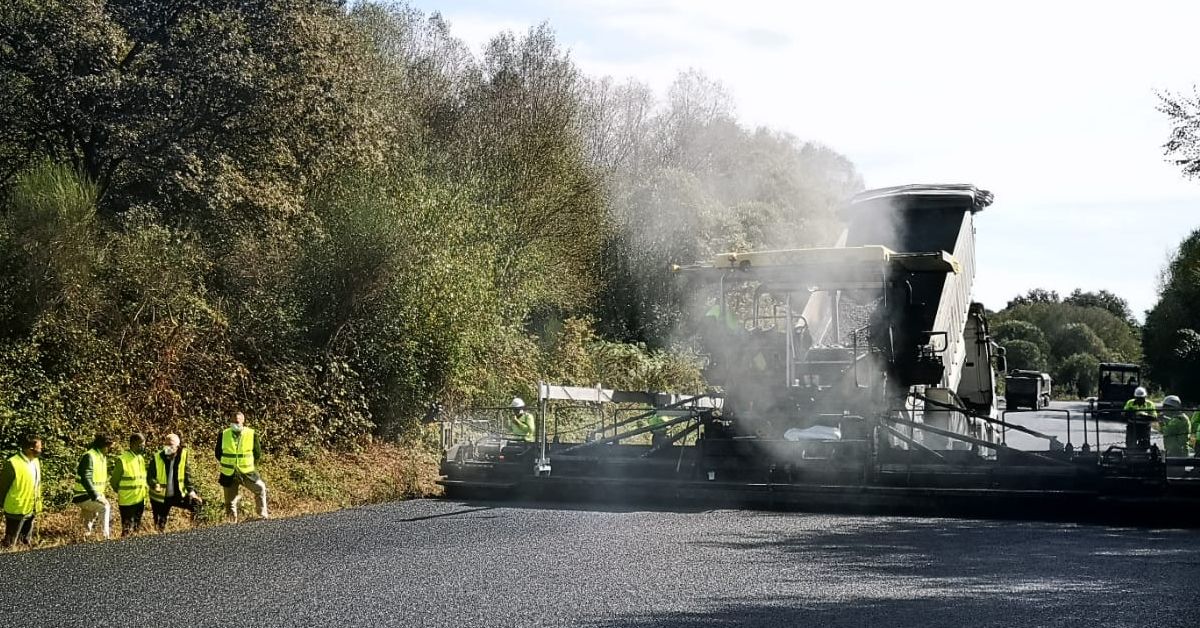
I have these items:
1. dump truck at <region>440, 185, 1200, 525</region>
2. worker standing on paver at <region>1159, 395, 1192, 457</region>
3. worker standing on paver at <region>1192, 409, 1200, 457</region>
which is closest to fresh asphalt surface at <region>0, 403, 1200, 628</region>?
dump truck at <region>440, 185, 1200, 525</region>

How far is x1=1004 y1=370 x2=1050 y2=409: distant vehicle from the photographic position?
59.0ft

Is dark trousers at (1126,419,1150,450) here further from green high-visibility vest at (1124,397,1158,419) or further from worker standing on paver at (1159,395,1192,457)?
worker standing on paver at (1159,395,1192,457)

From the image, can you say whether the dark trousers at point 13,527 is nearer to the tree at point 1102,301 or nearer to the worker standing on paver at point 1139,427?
the worker standing on paver at point 1139,427

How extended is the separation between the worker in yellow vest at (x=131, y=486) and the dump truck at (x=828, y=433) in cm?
363

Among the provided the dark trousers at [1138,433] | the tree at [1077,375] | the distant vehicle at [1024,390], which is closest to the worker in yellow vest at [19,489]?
the dark trousers at [1138,433]

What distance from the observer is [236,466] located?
1357 cm

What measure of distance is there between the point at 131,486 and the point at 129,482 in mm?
49

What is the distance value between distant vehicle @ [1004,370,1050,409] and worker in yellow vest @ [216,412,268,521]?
1008 cm

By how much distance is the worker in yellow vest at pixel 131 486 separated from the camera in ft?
40.7

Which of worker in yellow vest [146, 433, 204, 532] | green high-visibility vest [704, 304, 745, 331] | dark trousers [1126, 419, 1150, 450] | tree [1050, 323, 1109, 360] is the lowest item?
worker in yellow vest [146, 433, 204, 532]

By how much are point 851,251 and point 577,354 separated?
1378 centimetres

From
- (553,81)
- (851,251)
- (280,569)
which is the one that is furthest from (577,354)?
(280,569)

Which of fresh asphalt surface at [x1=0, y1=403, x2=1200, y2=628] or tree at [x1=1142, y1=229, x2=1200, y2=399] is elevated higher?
tree at [x1=1142, y1=229, x2=1200, y2=399]

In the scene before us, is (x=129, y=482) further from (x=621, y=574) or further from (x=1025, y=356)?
(x=1025, y=356)
